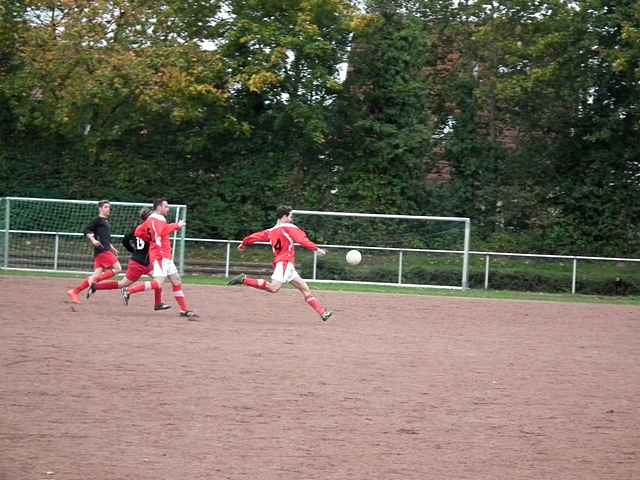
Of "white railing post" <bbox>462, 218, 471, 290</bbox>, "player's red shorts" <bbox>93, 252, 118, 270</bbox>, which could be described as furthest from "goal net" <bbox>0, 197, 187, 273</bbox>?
"player's red shorts" <bbox>93, 252, 118, 270</bbox>

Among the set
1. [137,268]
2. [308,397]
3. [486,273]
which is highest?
[486,273]

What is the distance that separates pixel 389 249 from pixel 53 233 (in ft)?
27.9

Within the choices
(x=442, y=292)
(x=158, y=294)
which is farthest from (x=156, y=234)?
(x=442, y=292)

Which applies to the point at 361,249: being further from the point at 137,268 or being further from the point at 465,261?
the point at 137,268

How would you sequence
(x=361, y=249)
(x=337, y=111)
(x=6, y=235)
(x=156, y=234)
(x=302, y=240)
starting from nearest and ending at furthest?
(x=302, y=240), (x=156, y=234), (x=6, y=235), (x=361, y=249), (x=337, y=111)

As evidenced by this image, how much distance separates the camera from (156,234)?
1645cm

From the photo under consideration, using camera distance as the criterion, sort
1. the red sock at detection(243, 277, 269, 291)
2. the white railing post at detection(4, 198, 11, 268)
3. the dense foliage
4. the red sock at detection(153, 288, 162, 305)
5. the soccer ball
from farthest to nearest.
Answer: the dense foliage < the soccer ball < the white railing post at detection(4, 198, 11, 268) < the red sock at detection(153, 288, 162, 305) < the red sock at detection(243, 277, 269, 291)

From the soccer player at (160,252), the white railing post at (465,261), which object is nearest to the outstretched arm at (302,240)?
the soccer player at (160,252)

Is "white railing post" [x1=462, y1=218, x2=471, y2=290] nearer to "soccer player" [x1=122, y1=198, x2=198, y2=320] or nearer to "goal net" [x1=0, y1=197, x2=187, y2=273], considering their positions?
"goal net" [x1=0, y1=197, x2=187, y2=273]

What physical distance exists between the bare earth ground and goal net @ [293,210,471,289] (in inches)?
358

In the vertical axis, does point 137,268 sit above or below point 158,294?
above

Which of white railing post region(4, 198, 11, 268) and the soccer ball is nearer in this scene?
white railing post region(4, 198, 11, 268)

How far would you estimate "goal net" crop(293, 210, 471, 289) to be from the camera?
26.6 meters

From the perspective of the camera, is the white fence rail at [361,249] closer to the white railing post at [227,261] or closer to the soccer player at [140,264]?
the white railing post at [227,261]
